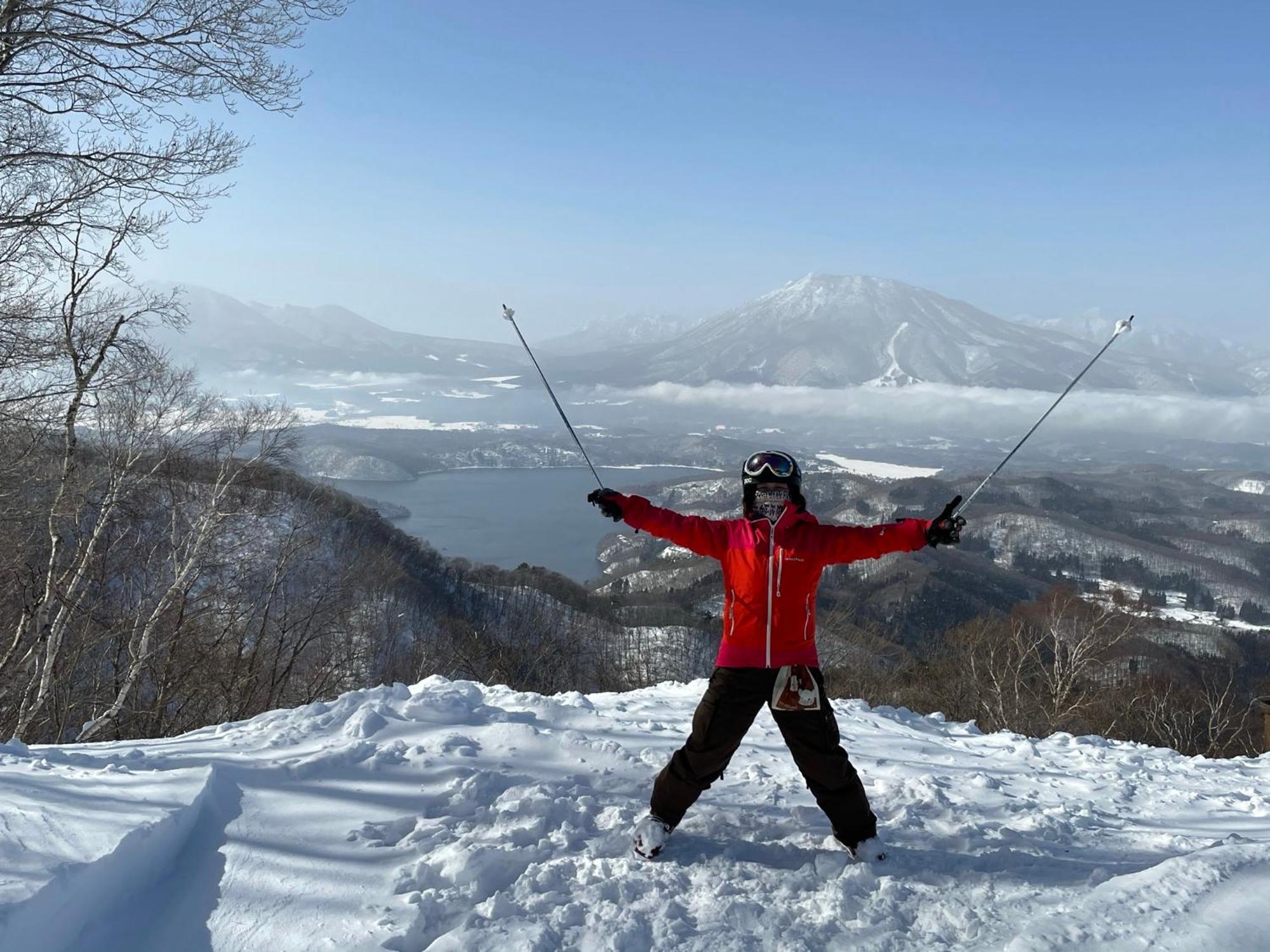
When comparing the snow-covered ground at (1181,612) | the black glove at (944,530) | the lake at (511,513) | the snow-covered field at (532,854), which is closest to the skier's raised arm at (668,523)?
the black glove at (944,530)

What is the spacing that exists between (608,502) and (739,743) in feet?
4.46

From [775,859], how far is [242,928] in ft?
7.45

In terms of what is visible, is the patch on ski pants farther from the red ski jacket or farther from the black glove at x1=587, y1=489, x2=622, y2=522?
the black glove at x1=587, y1=489, x2=622, y2=522

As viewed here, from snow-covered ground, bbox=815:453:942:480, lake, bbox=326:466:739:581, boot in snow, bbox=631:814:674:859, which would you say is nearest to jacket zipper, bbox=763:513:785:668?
boot in snow, bbox=631:814:674:859

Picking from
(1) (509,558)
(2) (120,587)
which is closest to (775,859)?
(2) (120,587)

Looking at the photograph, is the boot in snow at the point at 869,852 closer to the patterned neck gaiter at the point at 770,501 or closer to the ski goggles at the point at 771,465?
the patterned neck gaiter at the point at 770,501

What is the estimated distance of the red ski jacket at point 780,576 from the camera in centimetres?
349

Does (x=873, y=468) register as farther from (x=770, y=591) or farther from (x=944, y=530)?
(x=770, y=591)

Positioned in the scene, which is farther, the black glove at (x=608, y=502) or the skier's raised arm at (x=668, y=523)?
the black glove at (x=608, y=502)

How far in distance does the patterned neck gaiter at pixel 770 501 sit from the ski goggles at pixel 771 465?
0.23ft

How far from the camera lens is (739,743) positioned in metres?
3.52

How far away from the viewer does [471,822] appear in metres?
3.57

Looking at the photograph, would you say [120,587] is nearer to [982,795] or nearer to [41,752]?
[41,752]

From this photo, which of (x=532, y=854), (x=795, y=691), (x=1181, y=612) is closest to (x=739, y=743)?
(x=795, y=691)
